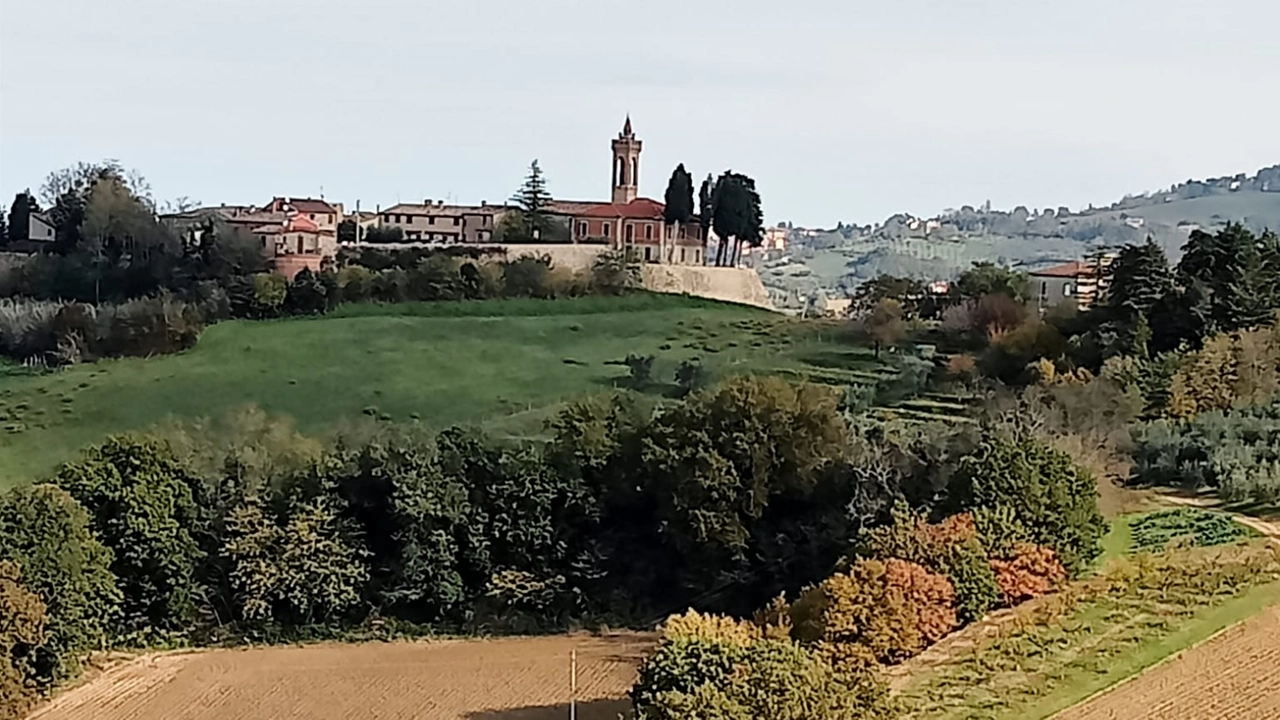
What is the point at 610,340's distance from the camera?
49.9m

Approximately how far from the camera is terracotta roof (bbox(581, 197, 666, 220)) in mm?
64562

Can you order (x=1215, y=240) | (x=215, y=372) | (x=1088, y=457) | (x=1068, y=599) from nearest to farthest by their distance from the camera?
1. (x=1068, y=599)
2. (x=1088, y=457)
3. (x=1215, y=240)
4. (x=215, y=372)

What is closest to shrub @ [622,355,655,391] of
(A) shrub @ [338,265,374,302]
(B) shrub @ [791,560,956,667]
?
(A) shrub @ [338,265,374,302]

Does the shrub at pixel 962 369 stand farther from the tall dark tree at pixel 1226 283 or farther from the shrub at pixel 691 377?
the shrub at pixel 691 377

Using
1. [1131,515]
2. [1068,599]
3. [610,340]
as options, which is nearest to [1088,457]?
[1131,515]

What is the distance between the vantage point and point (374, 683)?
25.1 meters

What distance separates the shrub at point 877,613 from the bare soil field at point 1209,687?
3.14 meters

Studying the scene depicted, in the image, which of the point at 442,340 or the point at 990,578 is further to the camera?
the point at 442,340

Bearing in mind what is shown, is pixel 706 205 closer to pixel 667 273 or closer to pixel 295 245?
pixel 667 273

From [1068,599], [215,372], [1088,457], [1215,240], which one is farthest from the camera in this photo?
[215,372]

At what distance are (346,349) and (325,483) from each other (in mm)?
17921

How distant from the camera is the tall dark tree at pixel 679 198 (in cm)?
6425

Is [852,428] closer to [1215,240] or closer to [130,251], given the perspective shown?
[1215,240]

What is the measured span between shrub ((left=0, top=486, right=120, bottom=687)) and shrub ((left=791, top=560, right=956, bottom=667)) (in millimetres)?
12294
